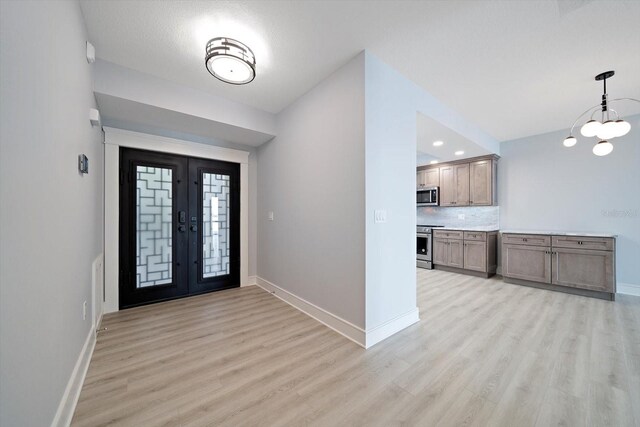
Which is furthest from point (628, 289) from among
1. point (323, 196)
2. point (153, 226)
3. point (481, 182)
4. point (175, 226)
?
point (153, 226)

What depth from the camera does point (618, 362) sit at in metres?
1.91

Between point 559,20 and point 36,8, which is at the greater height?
point 559,20

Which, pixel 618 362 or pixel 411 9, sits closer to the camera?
pixel 411 9

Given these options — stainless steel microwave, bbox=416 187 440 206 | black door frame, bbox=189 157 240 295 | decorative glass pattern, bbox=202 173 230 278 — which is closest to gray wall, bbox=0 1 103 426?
black door frame, bbox=189 157 240 295

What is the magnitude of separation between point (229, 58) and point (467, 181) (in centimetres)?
501

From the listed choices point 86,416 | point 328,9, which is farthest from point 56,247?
point 328,9

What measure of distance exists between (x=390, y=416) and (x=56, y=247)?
2.13 m

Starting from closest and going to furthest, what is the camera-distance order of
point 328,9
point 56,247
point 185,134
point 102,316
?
1. point 56,247
2. point 328,9
3. point 102,316
4. point 185,134

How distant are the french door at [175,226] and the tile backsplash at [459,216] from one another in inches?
182

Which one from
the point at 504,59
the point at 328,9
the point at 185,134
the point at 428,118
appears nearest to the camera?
the point at 328,9

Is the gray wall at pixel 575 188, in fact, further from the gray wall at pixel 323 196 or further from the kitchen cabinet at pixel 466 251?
the gray wall at pixel 323 196

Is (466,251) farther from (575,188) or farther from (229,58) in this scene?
(229,58)

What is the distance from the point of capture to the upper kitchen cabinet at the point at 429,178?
5.52 m

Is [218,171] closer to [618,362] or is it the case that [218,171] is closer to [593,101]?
[618,362]
